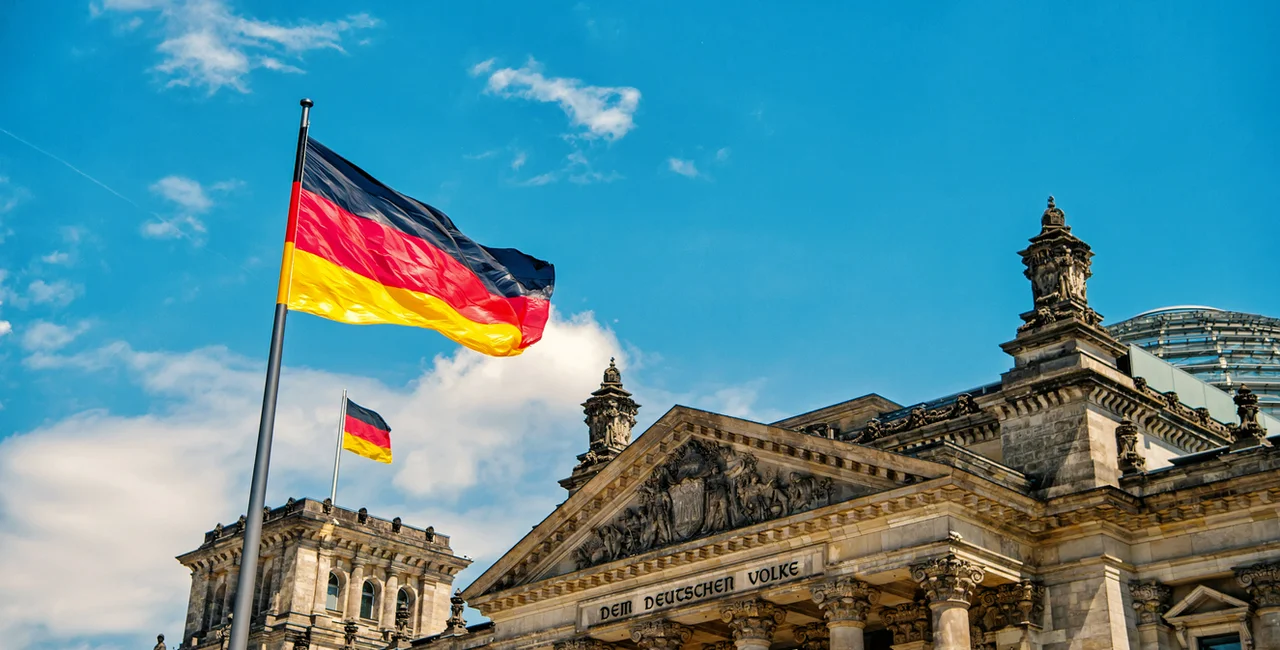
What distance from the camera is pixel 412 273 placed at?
25.1m

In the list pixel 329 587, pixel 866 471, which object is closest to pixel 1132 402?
pixel 866 471

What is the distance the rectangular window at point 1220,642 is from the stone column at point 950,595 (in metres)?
6.29

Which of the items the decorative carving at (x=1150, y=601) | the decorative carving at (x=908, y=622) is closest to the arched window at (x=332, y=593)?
the decorative carving at (x=908, y=622)

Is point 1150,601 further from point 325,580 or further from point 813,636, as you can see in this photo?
point 325,580

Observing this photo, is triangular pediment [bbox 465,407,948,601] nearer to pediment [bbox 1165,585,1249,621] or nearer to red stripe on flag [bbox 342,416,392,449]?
pediment [bbox 1165,585,1249,621]

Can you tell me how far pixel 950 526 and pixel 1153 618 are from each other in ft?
20.8

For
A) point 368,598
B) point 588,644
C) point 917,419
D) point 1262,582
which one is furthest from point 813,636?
point 368,598

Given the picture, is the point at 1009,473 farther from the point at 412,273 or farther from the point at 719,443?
the point at 412,273

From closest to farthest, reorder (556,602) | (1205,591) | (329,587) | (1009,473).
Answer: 1. (1205,591)
2. (1009,473)
3. (556,602)
4. (329,587)

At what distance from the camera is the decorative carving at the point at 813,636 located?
43.3 m

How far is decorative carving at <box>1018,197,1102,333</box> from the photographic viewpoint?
4169 centimetres

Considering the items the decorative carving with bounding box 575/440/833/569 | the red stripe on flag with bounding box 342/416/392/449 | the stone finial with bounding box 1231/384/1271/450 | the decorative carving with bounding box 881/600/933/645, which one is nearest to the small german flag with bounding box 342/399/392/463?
the red stripe on flag with bounding box 342/416/392/449

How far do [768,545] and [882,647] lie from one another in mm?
5802

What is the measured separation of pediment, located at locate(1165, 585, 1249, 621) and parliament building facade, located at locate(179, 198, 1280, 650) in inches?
2.7
